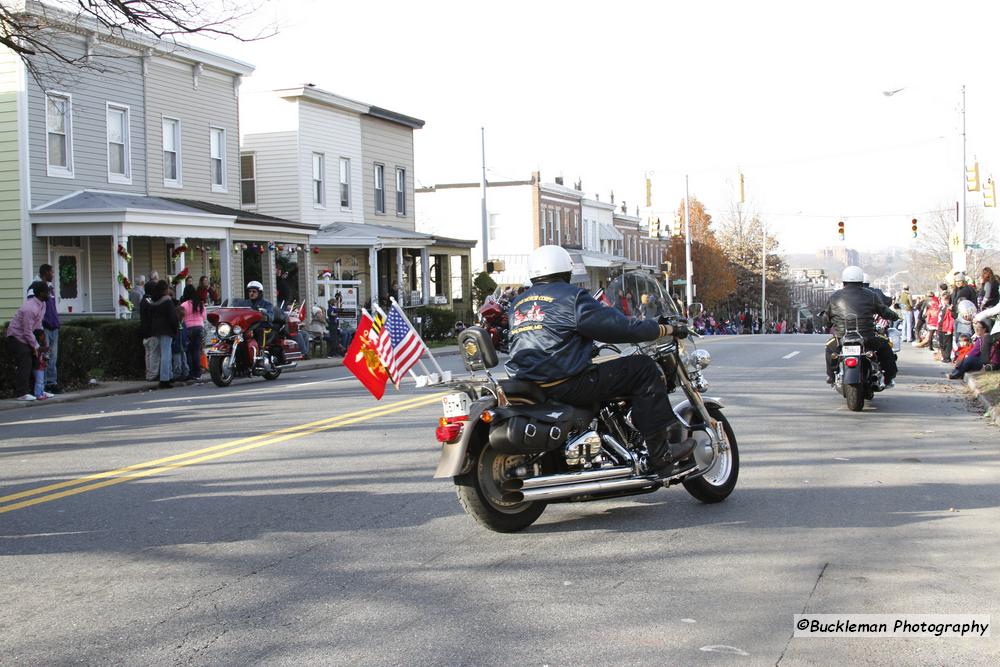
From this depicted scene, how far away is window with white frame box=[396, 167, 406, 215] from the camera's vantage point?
43.7m

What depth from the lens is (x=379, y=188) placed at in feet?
139

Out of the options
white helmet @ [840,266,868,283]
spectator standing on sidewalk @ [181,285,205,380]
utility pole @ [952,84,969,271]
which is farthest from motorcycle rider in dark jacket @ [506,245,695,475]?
utility pole @ [952,84,969,271]

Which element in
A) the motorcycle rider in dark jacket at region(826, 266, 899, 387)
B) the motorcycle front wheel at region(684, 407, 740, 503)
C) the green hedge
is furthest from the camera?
the green hedge

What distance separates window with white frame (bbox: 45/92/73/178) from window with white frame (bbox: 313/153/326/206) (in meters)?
12.5

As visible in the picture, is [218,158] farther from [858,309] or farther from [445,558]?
[445,558]

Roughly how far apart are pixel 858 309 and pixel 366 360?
8328 millimetres

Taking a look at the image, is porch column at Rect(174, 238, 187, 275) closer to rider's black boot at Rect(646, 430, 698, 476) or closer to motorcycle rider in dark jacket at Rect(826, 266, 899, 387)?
motorcycle rider in dark jacket at Rect(826, 266, 899, 387)

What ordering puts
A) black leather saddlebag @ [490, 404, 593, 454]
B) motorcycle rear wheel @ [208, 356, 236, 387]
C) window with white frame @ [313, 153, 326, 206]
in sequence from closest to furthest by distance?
black leather saddlebag @ [490, 404, 593, 454] → motorcycle rear wheel @ [208, 356, 236, 387] → window with white frame @ [313, 153, 326, 206]

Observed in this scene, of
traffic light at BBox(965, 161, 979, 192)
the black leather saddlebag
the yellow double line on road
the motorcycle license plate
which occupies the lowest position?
the yellow double line on road

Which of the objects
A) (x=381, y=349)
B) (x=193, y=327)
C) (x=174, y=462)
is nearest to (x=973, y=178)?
(x=193, y=327)

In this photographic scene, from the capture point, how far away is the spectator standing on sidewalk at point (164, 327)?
64.4 feet

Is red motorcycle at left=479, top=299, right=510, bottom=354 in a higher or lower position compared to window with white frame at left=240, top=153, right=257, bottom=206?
lower

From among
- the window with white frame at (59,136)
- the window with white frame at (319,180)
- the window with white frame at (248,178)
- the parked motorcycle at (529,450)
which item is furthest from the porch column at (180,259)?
the parked motorcycle at (529,450)

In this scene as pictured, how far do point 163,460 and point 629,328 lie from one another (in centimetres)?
547
